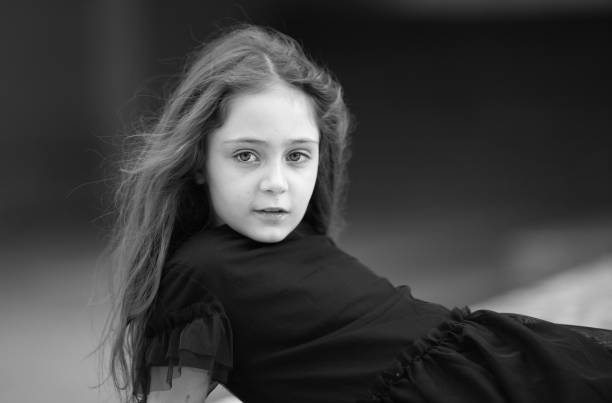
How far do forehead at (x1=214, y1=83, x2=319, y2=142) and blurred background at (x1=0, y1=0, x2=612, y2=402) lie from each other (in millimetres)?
1204

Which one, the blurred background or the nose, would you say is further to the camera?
the blurred background

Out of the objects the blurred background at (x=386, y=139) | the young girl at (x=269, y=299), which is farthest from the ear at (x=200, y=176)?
the blurred background at (x=386, y=139)

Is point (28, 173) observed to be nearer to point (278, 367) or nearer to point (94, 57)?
point (94, 57)

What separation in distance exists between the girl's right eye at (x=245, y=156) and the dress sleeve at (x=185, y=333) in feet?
0.94

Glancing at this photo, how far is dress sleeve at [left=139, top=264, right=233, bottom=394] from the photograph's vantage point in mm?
1784

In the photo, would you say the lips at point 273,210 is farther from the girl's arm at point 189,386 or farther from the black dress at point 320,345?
the girl's arm at point 189,386

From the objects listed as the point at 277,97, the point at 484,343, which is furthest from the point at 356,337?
the point at 277,97

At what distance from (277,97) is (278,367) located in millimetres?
628

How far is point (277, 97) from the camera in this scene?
6.53 feet

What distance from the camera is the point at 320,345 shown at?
1.89 meters

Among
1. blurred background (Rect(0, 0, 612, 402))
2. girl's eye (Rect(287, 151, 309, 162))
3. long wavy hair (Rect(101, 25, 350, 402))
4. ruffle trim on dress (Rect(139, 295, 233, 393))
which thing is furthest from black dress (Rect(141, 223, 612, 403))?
blurred background (Rect(0, 0, 612, 402))

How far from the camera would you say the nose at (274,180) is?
6.35ft

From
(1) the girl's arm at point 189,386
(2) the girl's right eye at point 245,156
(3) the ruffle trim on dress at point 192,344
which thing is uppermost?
(2) the girl's right eye at point 245,156

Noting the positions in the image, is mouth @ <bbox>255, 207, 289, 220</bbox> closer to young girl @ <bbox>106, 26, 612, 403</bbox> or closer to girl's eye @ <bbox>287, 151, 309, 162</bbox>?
young girl @ <bbox>106, 26, 612, 403</bbox>
